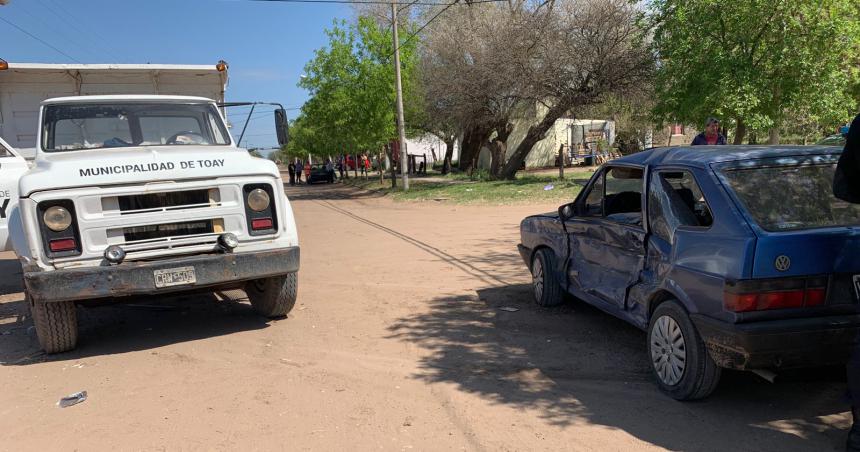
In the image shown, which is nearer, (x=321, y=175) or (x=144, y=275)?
(x=144, y=275)

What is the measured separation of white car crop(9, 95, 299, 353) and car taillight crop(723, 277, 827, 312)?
361cm

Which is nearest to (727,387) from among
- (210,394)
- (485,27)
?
(210,394)

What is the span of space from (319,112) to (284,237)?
22990mm

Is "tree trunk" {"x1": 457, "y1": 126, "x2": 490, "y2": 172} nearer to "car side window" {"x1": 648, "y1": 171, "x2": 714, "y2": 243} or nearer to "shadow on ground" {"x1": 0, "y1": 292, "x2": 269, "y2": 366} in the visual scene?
"shadow on ground" {"x1": 0, "y1": 292, "x2": 269, "y2": 366}

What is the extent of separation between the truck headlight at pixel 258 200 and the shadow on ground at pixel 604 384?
1713 millimetres

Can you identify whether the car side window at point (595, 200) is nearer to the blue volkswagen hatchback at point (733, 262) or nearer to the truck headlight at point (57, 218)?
the blue volkswagen hatchback at point (733, 262)

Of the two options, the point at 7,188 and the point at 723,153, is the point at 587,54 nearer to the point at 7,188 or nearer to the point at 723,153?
the point at 723,153

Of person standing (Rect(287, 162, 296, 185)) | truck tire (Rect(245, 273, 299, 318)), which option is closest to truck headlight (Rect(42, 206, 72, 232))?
truck tire (Rect(245, 273, 299, 318))

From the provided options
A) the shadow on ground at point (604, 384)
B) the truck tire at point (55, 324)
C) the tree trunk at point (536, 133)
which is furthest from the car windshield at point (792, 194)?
the tree trunk at point (536, 133)

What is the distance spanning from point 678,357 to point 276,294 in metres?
3.80

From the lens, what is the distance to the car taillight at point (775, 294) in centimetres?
335

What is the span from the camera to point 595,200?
5.66 metres

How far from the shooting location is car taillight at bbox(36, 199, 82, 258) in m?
4.68

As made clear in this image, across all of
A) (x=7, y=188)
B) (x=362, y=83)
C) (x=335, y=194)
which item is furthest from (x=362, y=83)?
(x=7, y=188)
